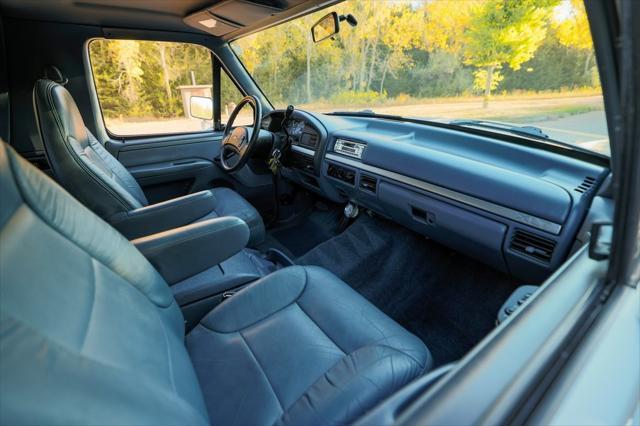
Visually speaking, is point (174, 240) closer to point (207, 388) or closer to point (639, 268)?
point (207, 388)

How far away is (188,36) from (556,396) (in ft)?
9.93

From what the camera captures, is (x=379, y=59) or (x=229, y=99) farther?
(x=229, y=99)

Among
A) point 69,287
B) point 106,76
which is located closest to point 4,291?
point 69,287

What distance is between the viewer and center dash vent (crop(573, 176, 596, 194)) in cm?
119

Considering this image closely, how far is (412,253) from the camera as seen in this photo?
2123mm

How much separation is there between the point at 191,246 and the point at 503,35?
62.6 inches

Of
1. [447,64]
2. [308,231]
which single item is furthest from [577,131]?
[308,231]

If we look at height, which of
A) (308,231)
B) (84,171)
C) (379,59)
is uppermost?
(379,59)

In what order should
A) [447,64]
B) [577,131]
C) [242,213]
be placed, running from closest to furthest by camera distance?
1. [577,131]
2. [447,64]
3. [242,213]

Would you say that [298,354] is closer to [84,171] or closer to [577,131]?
[84,171]

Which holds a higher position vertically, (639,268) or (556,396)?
(639,268)

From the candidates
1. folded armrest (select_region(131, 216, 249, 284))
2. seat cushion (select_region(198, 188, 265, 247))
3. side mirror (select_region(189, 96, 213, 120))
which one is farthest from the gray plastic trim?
side mirror (select_region(189, 96, 213, 120))

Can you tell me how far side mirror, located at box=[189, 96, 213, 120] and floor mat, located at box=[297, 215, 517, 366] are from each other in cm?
157

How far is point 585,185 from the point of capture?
121cm
